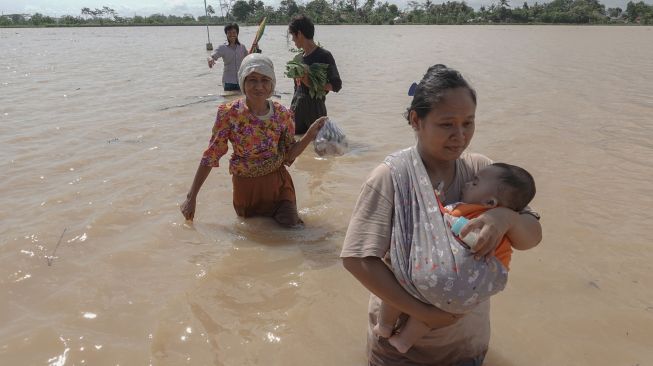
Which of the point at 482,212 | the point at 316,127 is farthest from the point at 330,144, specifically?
the point at 482,212

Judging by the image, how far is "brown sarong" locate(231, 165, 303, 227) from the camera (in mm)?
3762

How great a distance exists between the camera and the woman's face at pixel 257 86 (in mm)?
3350

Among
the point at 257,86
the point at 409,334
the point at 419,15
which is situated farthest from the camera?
the point at 419,15

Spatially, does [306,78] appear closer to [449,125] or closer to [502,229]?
[449,125]

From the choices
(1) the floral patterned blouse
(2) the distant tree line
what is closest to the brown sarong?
(1) the floral patterned blouse

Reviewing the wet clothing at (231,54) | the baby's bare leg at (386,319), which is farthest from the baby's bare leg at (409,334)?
the wet clothing at (231,54)

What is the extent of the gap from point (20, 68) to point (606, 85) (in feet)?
51.2

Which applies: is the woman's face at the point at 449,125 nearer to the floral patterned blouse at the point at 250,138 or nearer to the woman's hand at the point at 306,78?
the floral patterned blouse at the point at 250,138

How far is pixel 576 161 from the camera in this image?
5582 millimetres

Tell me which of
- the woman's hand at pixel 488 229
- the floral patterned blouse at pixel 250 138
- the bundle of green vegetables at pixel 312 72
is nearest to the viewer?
the woman's hand at pixel 488 229

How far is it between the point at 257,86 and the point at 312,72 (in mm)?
2403

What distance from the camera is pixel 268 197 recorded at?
3848 millimetres

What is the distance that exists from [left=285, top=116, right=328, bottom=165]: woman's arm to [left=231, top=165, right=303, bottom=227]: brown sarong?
→ 147mm

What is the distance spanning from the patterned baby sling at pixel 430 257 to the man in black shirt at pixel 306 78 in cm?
426
